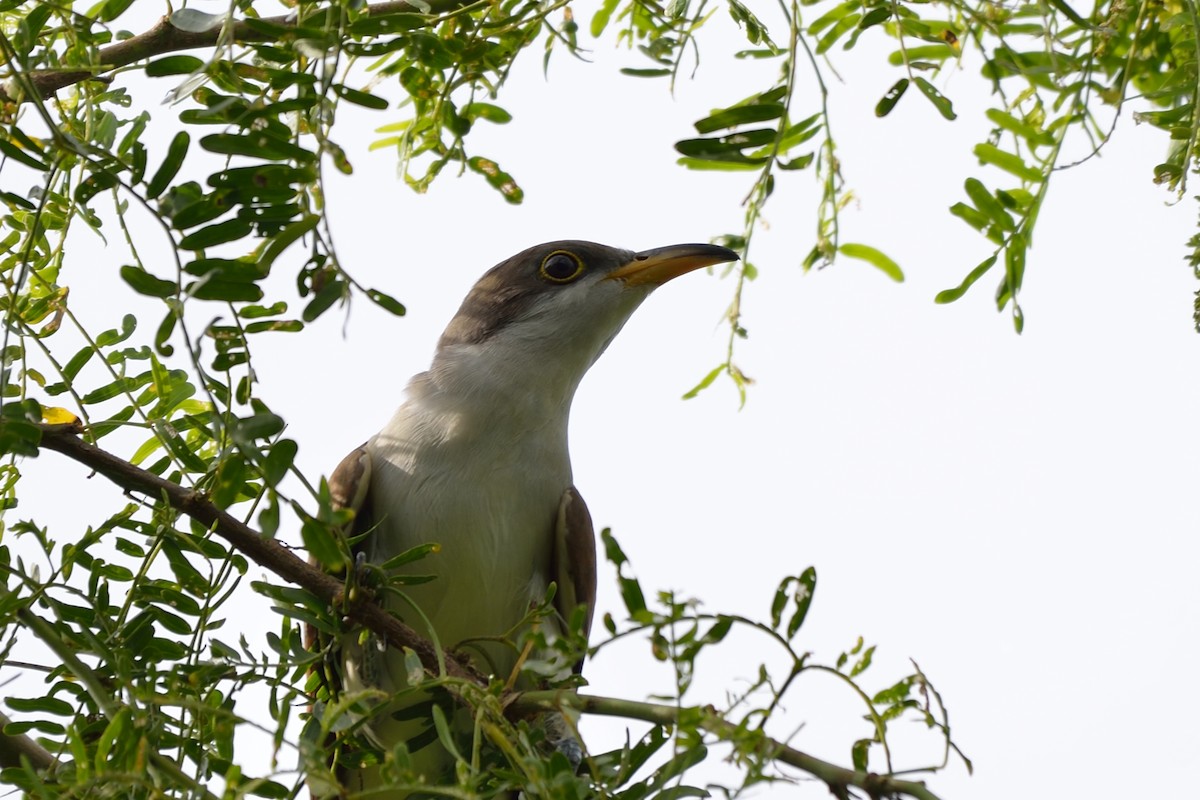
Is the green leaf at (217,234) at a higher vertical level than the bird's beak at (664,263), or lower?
lower

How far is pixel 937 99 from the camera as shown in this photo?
2.82 m

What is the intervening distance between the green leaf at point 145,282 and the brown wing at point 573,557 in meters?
2.40

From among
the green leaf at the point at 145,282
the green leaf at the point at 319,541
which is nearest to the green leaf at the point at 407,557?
the green leaf at the point at 319,541

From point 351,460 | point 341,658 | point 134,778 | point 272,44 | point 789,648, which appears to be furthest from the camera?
point 351,460

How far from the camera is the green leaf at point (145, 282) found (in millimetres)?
2297

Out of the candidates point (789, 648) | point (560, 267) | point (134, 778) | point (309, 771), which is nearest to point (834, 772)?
point (789, 648)

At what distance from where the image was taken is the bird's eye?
499cm

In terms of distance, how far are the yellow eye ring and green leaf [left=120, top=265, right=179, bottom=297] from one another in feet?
8.96

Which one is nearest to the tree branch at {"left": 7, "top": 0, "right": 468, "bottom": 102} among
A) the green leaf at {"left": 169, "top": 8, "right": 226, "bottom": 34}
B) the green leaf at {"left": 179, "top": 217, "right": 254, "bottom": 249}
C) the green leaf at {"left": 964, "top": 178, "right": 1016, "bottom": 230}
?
the green leaf at {"left": 169, "top": 8, "right": 226, "bottom": 34}

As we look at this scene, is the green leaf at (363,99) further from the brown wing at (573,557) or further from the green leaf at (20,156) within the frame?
the brown wing at (573,557)

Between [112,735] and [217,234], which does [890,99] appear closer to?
[217,234]

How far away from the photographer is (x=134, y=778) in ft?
6.52

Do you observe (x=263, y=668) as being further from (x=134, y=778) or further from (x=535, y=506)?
(x=535, y=506)

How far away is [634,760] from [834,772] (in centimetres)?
47
